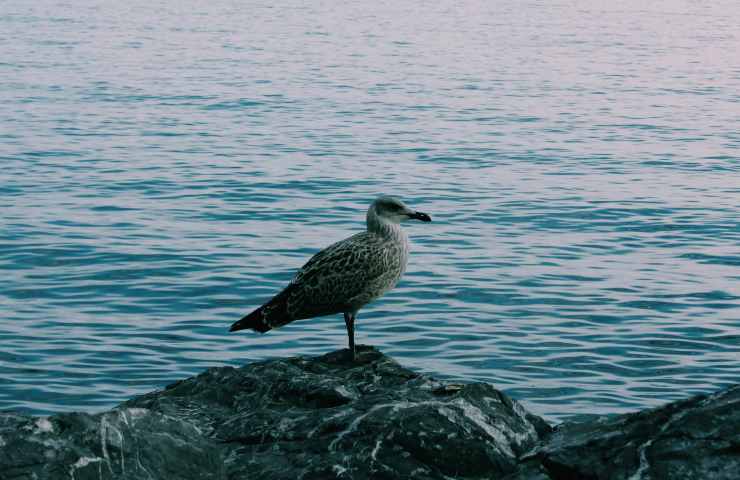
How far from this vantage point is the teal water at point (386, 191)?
49.3 ft

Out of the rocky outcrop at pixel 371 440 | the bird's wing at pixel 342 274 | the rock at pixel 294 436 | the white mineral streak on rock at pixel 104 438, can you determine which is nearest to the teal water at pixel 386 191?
the bird's wing at pixel 342 274

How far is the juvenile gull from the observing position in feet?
37.9

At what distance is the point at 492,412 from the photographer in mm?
9461

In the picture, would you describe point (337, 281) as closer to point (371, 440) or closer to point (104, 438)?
point (371, 440)

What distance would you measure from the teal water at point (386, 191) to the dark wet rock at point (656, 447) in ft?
14.8

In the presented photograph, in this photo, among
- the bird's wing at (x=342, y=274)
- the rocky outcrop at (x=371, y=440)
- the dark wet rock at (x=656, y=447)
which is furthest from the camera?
the bird's wing at (x=342, y=274)

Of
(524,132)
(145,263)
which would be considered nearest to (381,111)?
(524,132)

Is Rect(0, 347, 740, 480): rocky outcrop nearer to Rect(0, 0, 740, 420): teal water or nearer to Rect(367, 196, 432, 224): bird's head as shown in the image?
Rect(367, 196, 432, 224): bird's head

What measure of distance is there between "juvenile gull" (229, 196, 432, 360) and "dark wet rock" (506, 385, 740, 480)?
3.21 metres

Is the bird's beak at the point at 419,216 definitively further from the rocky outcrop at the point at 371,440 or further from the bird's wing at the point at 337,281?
the rocky outcrop at the point at 371,440

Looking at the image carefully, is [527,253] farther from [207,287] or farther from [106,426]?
[106,426]

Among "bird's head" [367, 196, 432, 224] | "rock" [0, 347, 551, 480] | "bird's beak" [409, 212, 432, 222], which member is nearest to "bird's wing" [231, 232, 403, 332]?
"bird's head" [367, 196, 432, 224]

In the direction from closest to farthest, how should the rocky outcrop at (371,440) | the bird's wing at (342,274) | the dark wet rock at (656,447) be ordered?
1. the dark wet rock at (656,447)
2. the rocky outcrop at (371,440)
3. the bird's wing at (342,274)

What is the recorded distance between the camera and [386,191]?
25.2 meters
